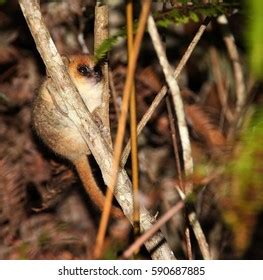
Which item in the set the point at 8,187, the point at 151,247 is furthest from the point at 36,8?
the point at 8,187

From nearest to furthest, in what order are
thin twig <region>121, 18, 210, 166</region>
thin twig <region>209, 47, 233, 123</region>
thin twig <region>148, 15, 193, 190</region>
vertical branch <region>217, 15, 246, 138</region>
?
thin twig <region>148, 15, 193, 190</region>, thin twig <region>121, 18, 210, 166</region>, vertical branch <region>217, 15, 246, 138</region>, thin twig <region>209, 47, 233, 123</region>

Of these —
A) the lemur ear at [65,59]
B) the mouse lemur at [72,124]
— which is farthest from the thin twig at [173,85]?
the lemur ear at [65,59]

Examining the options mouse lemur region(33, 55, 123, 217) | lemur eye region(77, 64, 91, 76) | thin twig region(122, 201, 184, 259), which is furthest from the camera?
lemur eye region(77, 64, 91, 76)

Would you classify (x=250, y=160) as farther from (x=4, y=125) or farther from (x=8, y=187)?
(x=4, y=125)

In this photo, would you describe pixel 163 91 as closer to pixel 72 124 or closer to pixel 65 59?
pixel 72 124

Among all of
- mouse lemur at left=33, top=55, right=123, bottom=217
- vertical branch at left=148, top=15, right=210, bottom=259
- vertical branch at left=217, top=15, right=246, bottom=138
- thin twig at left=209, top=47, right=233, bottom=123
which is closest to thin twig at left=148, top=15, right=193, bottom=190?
vertical branch at left=148, top=15, right=210, bottom=259

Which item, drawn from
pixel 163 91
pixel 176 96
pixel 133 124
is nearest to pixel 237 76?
pixel 163 91

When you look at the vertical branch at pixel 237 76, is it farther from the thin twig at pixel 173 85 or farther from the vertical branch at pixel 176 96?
the thin twig at pixel 173 85

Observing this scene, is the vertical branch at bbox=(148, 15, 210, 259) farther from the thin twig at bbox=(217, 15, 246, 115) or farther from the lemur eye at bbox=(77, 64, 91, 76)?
the thin twig at bbox=(217, 15, 246, 115)
